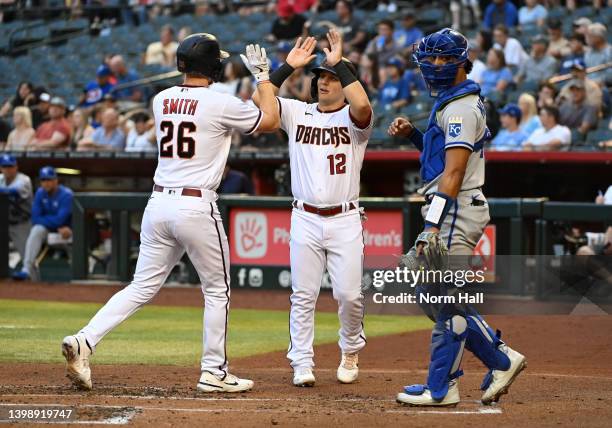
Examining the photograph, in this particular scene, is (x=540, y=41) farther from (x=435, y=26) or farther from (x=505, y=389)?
(x=505, y=389)

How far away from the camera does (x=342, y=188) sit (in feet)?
23.2

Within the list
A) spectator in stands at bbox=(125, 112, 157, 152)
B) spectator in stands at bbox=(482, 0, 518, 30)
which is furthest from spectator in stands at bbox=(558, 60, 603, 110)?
spectator in stands at bbox=(125, 112, 157, 152)

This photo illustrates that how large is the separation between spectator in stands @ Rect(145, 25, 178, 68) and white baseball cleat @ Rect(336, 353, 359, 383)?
513 inches

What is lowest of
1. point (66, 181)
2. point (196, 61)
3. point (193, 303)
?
point (193, 303)

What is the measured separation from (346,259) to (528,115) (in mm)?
7900

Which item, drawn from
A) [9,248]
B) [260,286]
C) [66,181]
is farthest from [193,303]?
[66,181]

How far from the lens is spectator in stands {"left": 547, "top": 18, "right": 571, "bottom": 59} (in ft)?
51.9

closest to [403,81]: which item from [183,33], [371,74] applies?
[371,74]

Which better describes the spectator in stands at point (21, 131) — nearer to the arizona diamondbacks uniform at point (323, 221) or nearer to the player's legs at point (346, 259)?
the arizona diamondbacks uniform at point (323, 221)

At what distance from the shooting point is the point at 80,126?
1791 centimetres

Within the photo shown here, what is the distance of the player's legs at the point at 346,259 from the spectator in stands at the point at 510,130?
734 cm

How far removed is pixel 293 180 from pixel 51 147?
10.8m

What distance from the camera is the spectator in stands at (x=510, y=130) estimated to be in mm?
14258

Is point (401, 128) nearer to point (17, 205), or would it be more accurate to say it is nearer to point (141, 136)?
point (17, 205)
